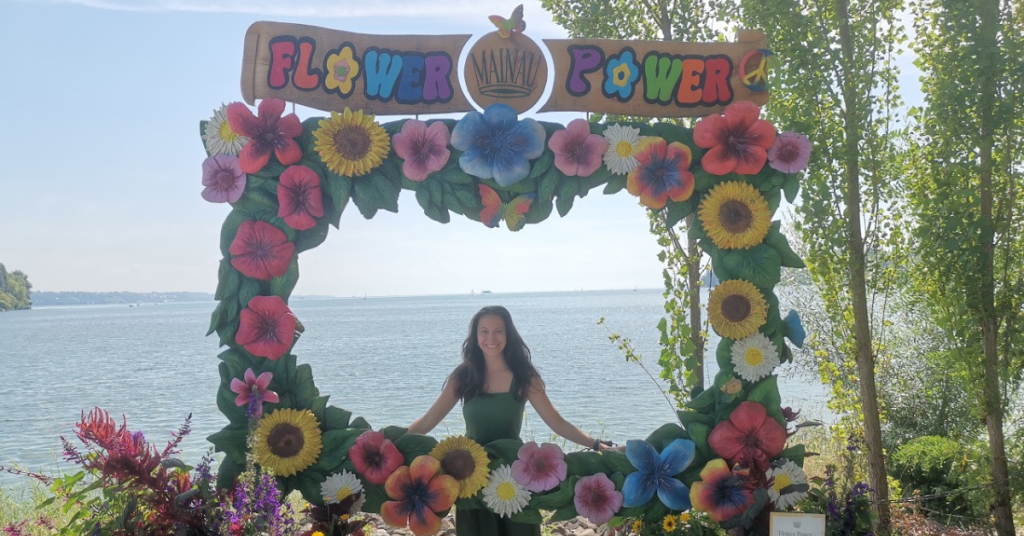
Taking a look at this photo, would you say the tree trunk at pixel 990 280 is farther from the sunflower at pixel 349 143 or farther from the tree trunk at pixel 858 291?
the sunflower at pixel 349 143

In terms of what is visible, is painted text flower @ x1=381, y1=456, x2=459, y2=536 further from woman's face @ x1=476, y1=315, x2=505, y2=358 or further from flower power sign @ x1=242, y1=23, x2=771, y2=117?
flower power sign @ x1=242, y1=23, x2=771, y2=117

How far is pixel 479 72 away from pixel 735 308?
186cm

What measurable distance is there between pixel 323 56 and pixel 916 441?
542 cm

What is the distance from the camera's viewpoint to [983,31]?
4219 mm

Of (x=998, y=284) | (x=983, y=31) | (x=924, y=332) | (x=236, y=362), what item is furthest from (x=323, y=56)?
(x=924, y=332)

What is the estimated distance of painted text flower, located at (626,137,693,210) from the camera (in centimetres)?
381

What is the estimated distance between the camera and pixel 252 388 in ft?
12.3

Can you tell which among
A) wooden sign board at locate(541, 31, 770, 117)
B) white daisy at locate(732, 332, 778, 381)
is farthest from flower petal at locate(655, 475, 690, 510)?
wooden sign board at locate(541, 31, 770, 117)

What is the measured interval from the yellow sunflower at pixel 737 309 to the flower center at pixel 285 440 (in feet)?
7.49

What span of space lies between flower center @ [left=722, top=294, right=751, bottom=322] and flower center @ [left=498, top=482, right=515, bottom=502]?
4.78 feet

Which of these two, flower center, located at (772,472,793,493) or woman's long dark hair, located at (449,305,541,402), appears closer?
flower center, located at (772,472,793,493)

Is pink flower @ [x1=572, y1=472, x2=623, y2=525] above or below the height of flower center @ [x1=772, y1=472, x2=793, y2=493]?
below

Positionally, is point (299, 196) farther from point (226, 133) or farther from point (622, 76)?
point (622, 76)

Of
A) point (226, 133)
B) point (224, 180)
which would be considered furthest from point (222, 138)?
point (224, 180)
